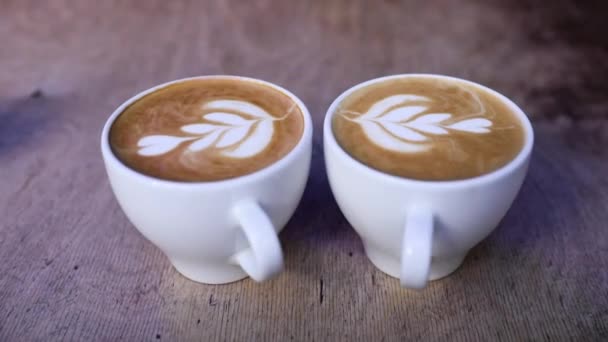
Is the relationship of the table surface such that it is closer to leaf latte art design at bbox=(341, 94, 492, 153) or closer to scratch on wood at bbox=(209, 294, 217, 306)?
scratch on wood at bbox=(209, 294, 217, 306)

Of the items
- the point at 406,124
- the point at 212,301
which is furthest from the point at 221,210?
the point at 406,124

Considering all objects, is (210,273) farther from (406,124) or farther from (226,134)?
(406,124)

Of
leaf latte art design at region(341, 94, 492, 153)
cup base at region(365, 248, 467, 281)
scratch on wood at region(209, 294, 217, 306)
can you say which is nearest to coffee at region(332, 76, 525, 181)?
leaf latte art design at region(341, 94, 492, 153)

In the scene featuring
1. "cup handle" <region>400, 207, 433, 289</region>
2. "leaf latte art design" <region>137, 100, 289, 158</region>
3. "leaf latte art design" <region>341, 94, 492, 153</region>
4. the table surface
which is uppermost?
"leaf latte art design" <region>137, 100, 289, 158</region>

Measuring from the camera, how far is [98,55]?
51.7 inches

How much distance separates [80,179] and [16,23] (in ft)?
2.27

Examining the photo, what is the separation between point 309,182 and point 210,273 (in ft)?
0.90

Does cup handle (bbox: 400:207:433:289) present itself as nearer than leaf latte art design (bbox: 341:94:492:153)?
Yes

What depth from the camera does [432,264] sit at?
27.3 inches

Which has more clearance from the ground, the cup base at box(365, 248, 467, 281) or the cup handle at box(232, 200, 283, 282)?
the cup handle at box(232, 200, 283, 282)

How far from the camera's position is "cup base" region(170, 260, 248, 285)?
27.2 inches

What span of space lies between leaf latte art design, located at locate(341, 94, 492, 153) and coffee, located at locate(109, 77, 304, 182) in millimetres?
97

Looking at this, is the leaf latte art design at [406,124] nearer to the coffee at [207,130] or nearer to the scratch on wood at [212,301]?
the coffee at [207,130]

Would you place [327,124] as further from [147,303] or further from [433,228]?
[147,303]
